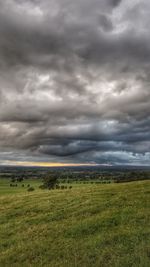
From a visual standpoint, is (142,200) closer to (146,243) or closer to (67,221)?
(67,221)

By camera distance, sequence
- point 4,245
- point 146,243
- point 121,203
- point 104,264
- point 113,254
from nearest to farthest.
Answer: point 104,264, point 113,254, point 146,243, point 4,245, point 121,203

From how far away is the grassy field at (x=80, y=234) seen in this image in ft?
36.8

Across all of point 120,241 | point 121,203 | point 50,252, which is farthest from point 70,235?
point 121,203

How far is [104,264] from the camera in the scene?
10.4 metres

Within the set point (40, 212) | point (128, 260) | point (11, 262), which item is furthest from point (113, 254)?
point (40, 212)

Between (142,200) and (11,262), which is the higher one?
(142,200)

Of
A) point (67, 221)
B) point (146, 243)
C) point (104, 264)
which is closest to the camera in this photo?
point (104, 264)

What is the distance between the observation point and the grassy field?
1120 centimetres

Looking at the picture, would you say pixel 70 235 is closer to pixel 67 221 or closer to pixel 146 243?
pixel 67 221

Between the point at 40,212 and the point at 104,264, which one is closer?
the point at 104,264

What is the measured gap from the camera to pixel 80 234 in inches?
563

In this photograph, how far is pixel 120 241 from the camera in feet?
41.4

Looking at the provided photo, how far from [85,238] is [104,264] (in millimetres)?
3206

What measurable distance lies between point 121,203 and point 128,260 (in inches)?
369
